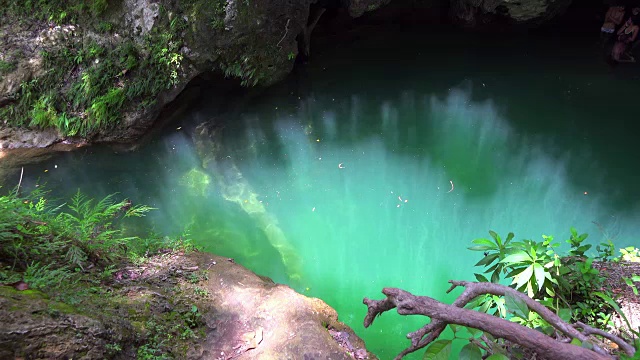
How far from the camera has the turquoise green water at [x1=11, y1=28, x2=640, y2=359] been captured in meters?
4.81

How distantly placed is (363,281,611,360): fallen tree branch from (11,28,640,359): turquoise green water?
1.93 m

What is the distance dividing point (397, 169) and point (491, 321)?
394 cm

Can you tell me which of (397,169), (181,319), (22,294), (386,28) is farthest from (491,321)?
(386,28)

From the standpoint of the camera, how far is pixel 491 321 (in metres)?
1.92

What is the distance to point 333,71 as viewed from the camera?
7.64 meters

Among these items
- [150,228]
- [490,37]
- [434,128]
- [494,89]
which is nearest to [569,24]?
[490,37]

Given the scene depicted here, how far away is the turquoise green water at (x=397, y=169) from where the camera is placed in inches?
189

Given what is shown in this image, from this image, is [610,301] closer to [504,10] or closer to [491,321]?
[491,321]

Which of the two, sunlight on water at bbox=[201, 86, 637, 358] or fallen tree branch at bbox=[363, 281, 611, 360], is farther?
sunlight on water at bbox=[201, 86, 637, 358]

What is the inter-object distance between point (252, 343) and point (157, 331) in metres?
0.72

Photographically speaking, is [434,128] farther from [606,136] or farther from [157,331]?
[157,331]

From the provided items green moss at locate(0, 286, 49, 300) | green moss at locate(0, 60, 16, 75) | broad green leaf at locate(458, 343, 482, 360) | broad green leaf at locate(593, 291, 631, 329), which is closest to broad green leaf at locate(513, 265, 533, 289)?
broad green leaf at locate(593, 291, 631, 329)

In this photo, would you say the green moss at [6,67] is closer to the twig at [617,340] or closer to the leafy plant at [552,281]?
the leafy plant at [552,281]

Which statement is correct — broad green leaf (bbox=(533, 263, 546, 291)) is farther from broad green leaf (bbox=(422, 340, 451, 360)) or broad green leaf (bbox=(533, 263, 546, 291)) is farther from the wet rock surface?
the wet rock surface
